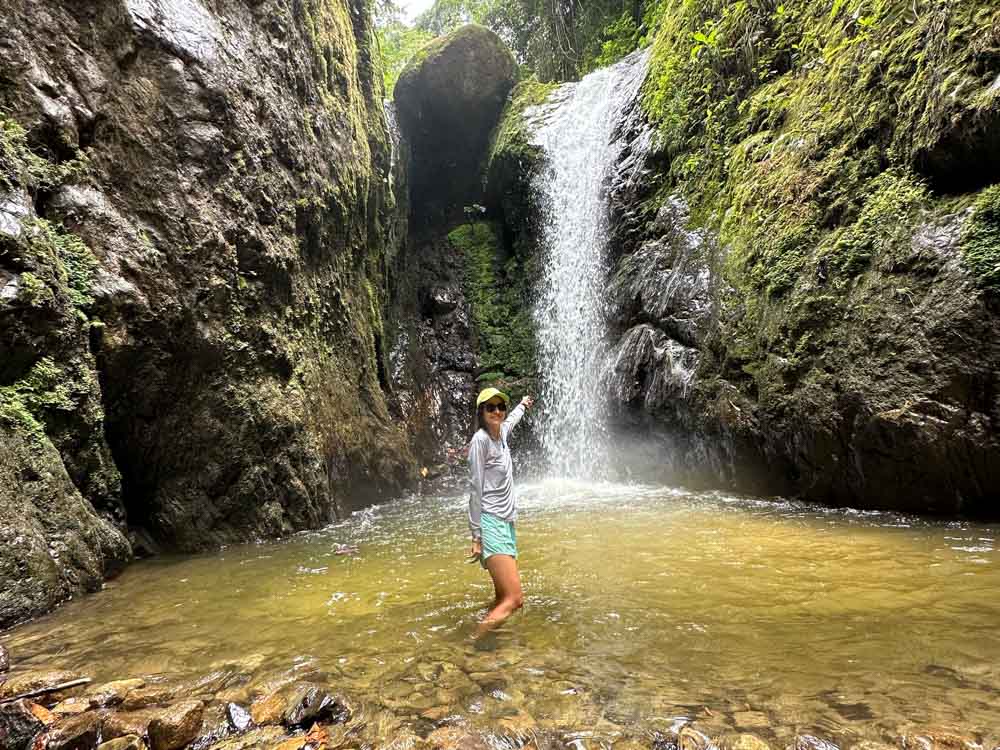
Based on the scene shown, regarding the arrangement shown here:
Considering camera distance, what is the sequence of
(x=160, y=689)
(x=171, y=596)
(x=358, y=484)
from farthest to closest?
(x=358, y=484)
(x=171, y=596)
(x=160, y=689)

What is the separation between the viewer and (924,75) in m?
6.09

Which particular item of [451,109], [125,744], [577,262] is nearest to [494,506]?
[125,744]

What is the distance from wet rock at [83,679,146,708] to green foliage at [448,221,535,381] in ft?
36.3

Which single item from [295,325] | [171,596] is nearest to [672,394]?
[295,325]

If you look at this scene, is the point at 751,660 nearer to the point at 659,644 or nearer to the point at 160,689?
the point at 659,644

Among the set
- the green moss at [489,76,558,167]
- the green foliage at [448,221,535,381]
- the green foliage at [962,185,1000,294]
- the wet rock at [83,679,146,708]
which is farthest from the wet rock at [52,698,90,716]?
the green moss at [489,76,558,167]

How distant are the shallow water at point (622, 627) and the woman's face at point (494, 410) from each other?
3.97 feet

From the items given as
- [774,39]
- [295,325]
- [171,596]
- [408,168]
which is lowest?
[171,596]

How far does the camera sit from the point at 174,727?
2.17m

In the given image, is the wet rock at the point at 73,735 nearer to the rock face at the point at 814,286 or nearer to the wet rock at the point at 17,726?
the wet rock at the point at 17,726

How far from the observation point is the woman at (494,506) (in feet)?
11.1

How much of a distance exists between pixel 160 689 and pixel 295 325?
18.1 feet

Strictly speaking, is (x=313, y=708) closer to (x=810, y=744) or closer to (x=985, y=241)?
(x=810, y=744)

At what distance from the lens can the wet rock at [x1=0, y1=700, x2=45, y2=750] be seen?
2.12 m
